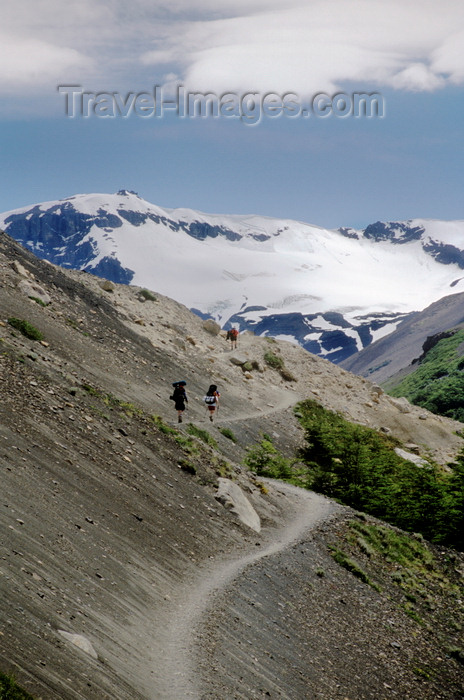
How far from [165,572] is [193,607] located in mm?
1616

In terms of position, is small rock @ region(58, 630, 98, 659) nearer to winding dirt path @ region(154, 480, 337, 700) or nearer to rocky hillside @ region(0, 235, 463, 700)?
rocky hillside @ region(0, 235, 463, 700)

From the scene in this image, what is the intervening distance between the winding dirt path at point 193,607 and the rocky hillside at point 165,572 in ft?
0.16

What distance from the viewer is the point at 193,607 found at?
15305mm

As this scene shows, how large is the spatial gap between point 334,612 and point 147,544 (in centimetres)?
643

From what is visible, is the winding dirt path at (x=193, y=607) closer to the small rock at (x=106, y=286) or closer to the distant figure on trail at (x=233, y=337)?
the small rock at (x=106, y=286)

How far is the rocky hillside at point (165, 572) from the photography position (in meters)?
11.2

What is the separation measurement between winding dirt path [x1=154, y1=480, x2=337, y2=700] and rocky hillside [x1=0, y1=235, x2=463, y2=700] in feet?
0.16

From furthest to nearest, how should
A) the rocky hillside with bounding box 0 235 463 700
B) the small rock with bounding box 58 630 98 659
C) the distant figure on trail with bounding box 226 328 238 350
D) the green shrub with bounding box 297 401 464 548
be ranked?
the distant figure on trail with bounding box 226 328 238 350 < the green shrub with bounding box 297 401 464 548 < the rocky hillside with bounding box 0 235 463 700 < the small rock with bounding box 58 630 98 659

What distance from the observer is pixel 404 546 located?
2756cm

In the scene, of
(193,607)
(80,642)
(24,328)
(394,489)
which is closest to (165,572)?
(193,607)

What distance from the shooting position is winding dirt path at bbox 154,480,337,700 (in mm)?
11539

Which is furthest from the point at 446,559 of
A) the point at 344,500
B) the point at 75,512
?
the point at 75,512

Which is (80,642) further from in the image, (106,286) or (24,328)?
(106,286)

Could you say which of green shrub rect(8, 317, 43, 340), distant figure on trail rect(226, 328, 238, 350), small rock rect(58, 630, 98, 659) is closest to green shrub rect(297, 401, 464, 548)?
green shrub rect(8, 317, 43, 340)
